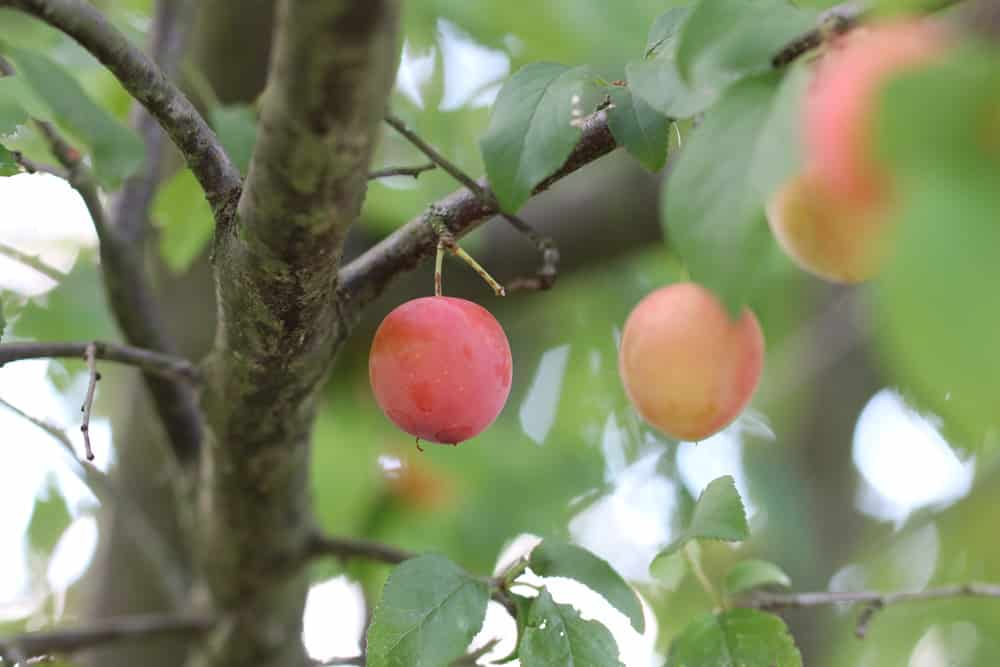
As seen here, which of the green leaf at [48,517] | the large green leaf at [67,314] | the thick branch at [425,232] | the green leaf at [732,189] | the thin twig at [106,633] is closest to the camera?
the green leaf at [732,189]

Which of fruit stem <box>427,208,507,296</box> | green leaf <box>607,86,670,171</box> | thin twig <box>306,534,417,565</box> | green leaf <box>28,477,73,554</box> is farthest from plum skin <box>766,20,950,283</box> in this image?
green leaf <box>28,477,73,554</box>

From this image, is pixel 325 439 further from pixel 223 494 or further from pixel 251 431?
pixel 251 431

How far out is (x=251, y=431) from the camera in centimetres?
76

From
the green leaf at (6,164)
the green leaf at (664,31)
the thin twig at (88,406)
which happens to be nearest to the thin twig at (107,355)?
the thin twig at (88,406)

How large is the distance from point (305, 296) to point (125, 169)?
9.0 inches

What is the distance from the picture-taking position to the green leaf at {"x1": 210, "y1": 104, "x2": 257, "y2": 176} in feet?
2.64

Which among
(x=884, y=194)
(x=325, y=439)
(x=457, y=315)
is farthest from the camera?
(x=325, y=439)

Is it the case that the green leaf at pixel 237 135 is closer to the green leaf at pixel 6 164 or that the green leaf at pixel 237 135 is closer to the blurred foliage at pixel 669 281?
the blurred foliage at pixel 669 281


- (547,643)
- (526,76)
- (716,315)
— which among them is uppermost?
(526,76)

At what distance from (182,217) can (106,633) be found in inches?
18.2

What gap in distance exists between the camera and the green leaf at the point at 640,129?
55 centimetres

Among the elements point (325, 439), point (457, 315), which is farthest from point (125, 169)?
point (325, 439)

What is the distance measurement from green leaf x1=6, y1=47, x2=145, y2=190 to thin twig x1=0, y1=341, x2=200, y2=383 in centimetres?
13

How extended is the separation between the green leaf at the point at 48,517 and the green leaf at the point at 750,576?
3.83ft
